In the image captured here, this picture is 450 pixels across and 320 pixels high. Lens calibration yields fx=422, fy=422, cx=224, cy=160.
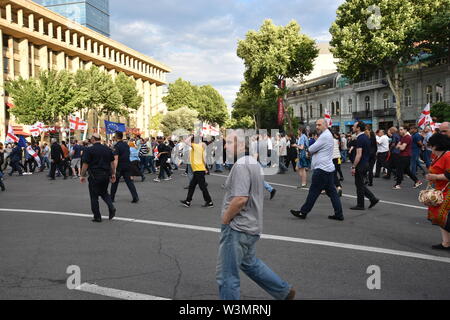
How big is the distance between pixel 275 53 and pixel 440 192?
43.1 m

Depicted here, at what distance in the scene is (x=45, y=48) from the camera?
2105 inches

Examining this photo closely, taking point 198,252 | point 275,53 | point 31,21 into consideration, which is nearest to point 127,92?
point 31,21

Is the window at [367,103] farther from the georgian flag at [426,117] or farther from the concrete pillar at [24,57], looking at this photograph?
the concrete pillar at [24,57]

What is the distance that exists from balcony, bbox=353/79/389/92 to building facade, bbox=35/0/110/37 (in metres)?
59.3

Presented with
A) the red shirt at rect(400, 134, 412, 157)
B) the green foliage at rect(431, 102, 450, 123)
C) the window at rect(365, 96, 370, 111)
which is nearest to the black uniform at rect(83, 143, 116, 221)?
the red shirt at rect(400, 134, 412, 157)

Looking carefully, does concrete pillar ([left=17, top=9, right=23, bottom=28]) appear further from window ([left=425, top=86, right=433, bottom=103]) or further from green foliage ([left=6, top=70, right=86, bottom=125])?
window ([left=425, top=86, right=433, bottom=103])

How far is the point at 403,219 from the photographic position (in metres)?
7.73

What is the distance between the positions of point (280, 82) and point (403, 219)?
4263 cm

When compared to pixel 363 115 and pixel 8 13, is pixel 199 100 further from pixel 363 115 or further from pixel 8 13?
pixel 8 13

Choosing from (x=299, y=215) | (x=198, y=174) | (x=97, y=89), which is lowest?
(x=299, y=215)

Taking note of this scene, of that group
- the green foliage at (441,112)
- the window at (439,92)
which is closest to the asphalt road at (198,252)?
the green foliage at (441,112)

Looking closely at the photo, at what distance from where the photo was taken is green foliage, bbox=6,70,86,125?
37.8m

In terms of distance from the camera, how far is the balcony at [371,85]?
161 feet
